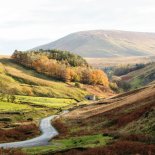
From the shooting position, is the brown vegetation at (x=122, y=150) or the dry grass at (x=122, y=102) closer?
the brown vegetation at (x=122, y=150)

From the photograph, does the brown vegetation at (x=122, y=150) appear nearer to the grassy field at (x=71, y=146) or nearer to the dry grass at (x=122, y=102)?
the grassy field at (x=71, y=146)

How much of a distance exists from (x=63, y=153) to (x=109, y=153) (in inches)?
220

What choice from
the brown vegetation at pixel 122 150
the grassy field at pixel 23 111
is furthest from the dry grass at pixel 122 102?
A: the brown vegetation at pixel 122 150

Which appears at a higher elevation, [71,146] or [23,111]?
[71,146]

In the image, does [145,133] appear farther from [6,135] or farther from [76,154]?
[6,135]

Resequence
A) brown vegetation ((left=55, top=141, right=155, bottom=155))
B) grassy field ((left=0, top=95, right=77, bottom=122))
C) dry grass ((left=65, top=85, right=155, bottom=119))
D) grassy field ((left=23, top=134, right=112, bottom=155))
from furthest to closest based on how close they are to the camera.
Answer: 1. grassy field ((left=0, top=95, right=77, bottom=122))
2. dry grass ((left=65, top=85, right=155, bottom=119))
3. grassy field ((left=23, top=134, right=112, bottom=155))
4. brown vegetation ((left=55, top=141, right=155, bottom=155))

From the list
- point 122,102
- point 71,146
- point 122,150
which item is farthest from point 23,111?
point 122,150

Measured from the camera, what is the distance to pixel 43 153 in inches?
1574

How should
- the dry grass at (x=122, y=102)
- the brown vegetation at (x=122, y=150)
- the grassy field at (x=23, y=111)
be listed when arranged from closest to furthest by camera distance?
1. the brown vegetation at (x=122, y=150)
2. the dry grass at (x=122, y=102)
3. the grassy field at (x=23, y=111)

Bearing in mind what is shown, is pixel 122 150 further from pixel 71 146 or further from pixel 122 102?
pixel 122 102

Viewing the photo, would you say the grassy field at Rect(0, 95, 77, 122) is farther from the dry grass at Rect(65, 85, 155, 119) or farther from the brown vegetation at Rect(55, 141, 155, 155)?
the brown vegetation at Rect(55, 141, 155, 155)

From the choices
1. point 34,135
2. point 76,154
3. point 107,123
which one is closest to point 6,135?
point 34,135

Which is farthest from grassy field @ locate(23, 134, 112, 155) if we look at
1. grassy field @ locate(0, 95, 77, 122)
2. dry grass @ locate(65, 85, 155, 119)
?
grassy field @ locate(0, 95, 77, 122)

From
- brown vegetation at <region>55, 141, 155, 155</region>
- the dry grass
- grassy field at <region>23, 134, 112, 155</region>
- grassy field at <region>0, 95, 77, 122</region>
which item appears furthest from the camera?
grassy field at <region>0, 95, 77, 122</region>
